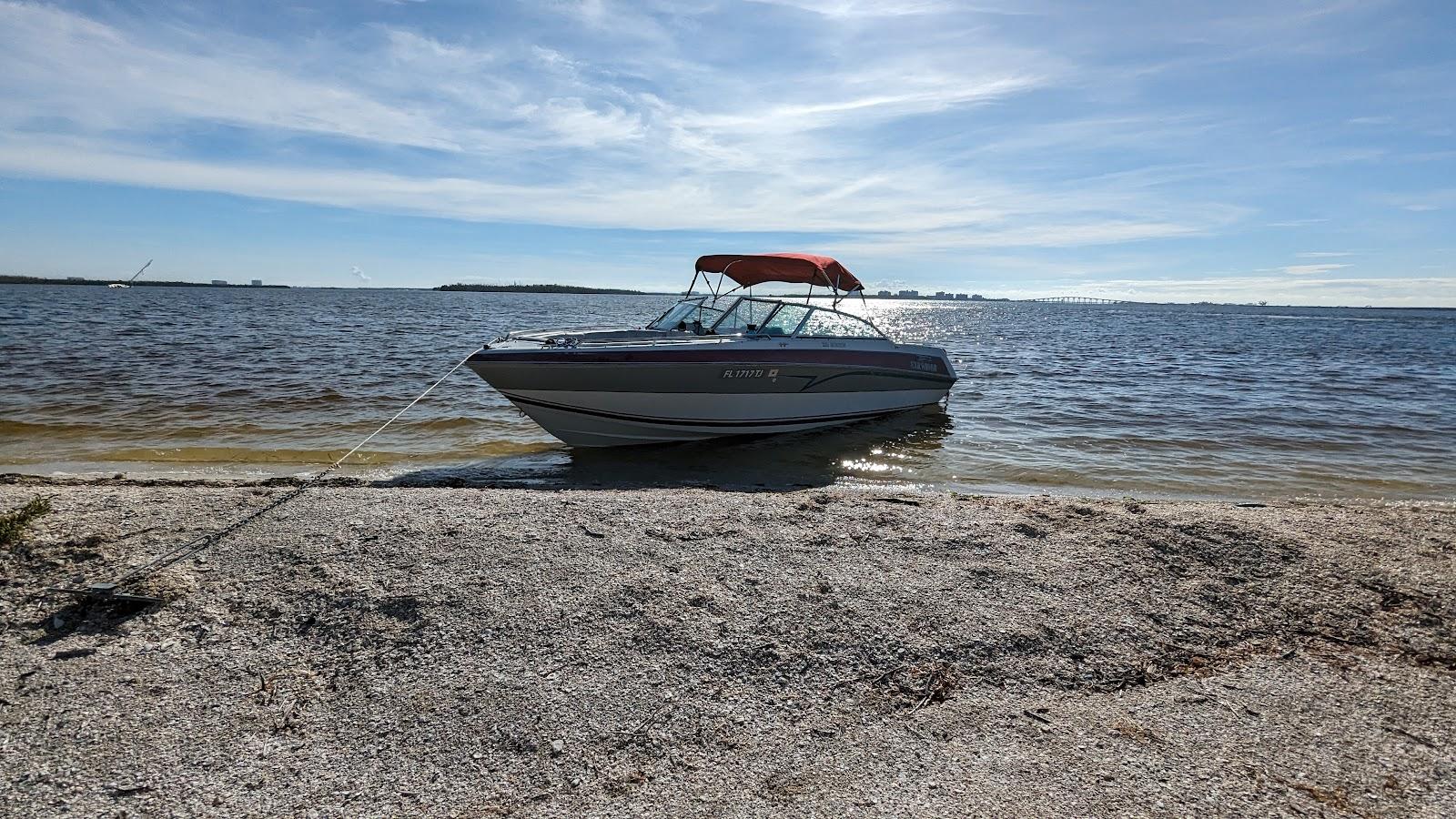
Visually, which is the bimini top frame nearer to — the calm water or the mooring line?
the calm water

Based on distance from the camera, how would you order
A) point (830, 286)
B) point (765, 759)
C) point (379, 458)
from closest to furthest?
point (765, 759) < point (379, 458) < point (830, 286)

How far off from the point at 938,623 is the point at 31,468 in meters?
9.28

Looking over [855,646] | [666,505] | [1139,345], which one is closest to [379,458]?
[666,505]

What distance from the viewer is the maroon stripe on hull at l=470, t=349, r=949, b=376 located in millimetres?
8336

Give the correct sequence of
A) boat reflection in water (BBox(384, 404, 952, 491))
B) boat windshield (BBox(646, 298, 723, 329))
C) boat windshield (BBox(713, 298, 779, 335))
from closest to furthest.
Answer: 1. boat reflection in water (BBox(384, 404, 952, 491))
2. boat windshield (BBox(713, 298, 779, 335))
3. boat windshield (BBox(646, 298, 723, 329))

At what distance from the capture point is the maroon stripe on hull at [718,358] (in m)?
8.34

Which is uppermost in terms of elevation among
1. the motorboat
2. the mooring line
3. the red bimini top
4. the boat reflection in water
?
the red bimini top

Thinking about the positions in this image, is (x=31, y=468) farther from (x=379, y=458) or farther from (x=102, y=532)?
(x=102, y=532)

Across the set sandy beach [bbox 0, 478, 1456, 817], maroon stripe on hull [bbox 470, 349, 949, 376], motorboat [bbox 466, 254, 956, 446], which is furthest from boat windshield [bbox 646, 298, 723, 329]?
sandy beach [bbox 0, 478, 1456, 817]

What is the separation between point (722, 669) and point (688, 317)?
7.62 m

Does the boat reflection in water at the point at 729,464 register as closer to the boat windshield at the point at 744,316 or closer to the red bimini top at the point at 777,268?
the boat windshield at the point at 744,316

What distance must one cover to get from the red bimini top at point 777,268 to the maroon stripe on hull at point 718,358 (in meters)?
1.09

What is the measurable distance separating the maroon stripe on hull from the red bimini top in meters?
1.09

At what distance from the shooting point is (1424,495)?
7.63 meters
